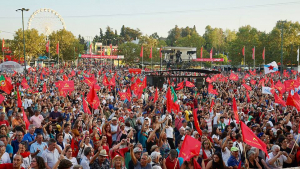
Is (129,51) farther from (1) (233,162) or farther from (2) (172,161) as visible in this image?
(2) (172,161)

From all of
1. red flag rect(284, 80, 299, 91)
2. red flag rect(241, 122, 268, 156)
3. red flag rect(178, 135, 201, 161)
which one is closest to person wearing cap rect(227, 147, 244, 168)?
red flag rect(241, 122, 268, 156)

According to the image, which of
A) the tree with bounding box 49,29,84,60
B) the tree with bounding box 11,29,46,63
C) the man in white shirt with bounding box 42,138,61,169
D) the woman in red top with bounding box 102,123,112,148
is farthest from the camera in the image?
the tree with bounding box 49,29,84,60

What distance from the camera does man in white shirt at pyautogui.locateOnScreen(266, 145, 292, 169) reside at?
711cm

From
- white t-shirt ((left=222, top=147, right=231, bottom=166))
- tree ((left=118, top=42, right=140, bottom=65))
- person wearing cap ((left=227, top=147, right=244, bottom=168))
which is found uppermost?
tree ((left=118, top=42, right=140, bottom=65))

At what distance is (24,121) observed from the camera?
10.2 m

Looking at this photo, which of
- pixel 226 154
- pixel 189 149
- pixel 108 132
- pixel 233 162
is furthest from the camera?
pixel 108 132

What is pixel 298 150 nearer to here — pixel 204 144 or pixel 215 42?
pixel 204 144

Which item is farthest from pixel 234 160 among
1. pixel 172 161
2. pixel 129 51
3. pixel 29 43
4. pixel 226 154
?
pixel 29 43

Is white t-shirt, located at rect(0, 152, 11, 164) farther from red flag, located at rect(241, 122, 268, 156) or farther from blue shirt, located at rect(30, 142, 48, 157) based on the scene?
red flag, located at rect(241, 122, 268, 156)

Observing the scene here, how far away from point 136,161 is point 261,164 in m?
2.42

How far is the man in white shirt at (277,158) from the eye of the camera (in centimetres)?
711

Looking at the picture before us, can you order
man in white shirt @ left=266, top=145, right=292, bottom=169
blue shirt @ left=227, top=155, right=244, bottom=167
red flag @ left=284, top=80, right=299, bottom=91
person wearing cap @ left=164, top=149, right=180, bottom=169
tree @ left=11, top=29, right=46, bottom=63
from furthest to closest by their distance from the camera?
tree @ left=11, top=29, right=46, bottom=63 < red flag @ left=284, top=80, right=299, bottom=91 < man in white shirt @ left=266, top=145, right=292, bottom=169 < blue shirt @ left=227, top=155, right=244, bottom=167 < person wearing cap @ left=164, top=149, right=180, bottom=169

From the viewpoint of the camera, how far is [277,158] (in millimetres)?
7223

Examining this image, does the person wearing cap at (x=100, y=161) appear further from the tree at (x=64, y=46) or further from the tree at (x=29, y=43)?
the tree at (x=64, y=46)
